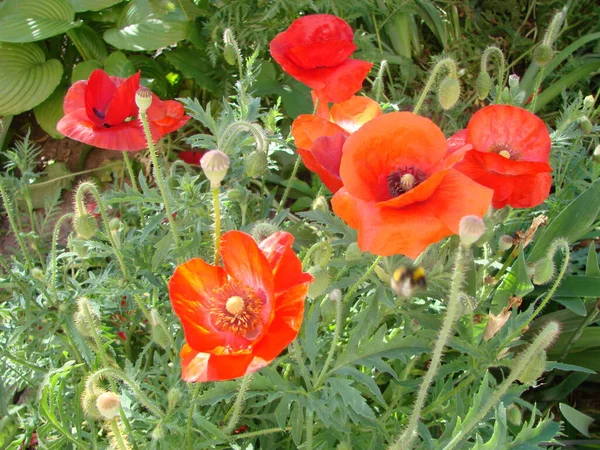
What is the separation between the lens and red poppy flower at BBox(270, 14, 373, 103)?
1446mm

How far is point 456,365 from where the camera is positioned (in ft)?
4.65

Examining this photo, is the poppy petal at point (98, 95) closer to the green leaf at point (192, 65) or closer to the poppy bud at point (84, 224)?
the poppy bud at point (84, 224)

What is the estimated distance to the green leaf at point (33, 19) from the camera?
104 inches

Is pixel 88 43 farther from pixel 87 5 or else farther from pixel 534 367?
pixel 534 367

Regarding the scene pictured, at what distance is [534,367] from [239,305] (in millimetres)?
503

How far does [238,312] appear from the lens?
42.7 inches

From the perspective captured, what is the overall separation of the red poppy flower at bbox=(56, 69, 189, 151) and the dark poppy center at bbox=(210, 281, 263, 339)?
1.96 ft

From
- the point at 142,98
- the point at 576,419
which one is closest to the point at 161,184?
the point at 142,98

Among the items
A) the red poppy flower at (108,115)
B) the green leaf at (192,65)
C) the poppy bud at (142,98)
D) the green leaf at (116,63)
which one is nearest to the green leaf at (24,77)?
the green leaf at (116,63)

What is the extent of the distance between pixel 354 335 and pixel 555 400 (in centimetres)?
101

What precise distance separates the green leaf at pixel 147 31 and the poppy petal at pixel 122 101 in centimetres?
120

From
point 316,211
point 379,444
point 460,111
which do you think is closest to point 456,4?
point 460,111

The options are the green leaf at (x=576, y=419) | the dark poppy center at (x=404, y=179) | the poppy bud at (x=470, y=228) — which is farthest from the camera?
the green leaf at (x=576, y=419)

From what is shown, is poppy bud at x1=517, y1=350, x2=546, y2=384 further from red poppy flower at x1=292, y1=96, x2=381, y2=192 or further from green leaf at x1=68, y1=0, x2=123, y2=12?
green leaf at x1=68, y1=0, x2=123, y2=12
